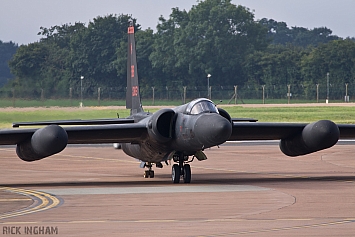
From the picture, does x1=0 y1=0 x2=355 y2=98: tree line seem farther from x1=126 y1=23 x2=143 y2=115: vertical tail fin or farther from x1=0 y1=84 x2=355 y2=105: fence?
x1=126 y1=23 x2=143 y2=115: vertical tail fin

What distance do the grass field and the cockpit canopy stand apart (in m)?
23.1

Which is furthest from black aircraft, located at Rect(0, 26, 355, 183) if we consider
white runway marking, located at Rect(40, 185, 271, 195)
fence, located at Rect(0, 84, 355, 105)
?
fence, located at Rect(0, 84, 355, 105)

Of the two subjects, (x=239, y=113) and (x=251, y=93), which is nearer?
(x=239, y=113)

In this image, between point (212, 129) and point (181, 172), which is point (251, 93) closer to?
point (181, 172)

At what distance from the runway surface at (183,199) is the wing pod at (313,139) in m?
0.83

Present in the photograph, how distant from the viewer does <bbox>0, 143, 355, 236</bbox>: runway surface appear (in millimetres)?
12094

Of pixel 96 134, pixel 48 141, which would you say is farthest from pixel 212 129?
pixel 48 141

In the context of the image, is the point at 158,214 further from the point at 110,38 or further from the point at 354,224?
the point at 110,38

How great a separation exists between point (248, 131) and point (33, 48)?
67522 mm

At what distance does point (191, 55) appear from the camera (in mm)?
94625

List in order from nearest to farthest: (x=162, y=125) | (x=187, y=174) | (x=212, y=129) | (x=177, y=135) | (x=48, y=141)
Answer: (x=212, y=129) → (x=48, y=141) → (x=177, y=135) → (x=187, y=174) → (x=162, y=125)

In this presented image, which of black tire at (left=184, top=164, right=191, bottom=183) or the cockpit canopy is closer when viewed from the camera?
the cockpit canopy

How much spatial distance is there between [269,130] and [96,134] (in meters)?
4.69

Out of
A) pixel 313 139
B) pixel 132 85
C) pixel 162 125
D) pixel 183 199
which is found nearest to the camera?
pixel 183 199
